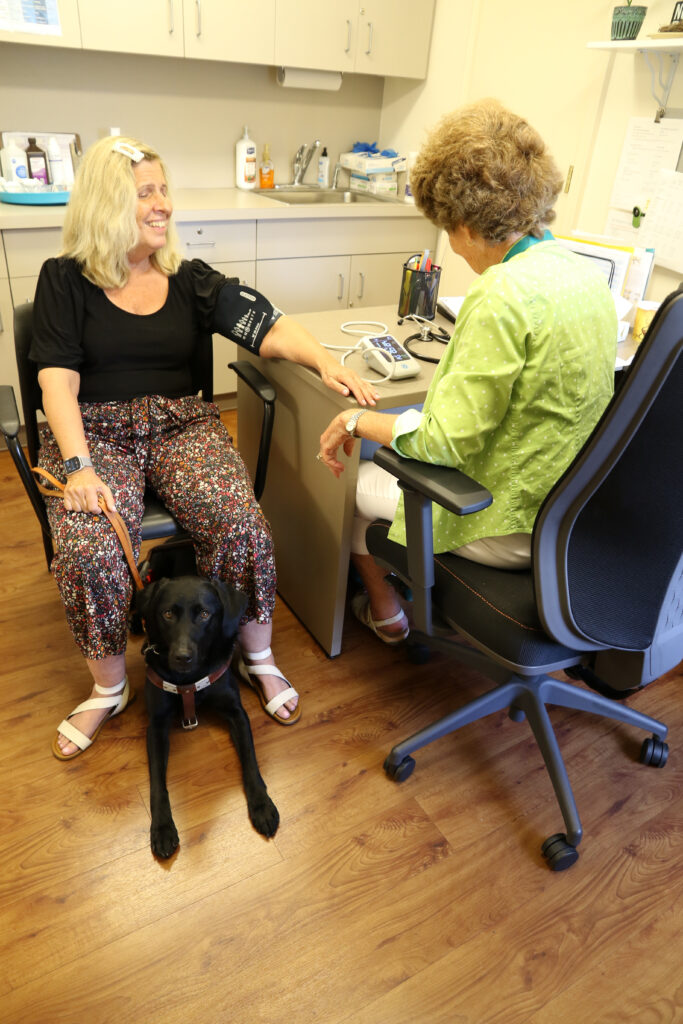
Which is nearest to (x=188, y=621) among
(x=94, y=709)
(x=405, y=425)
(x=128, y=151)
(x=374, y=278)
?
(x=94, y=709)

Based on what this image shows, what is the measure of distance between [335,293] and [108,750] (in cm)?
230

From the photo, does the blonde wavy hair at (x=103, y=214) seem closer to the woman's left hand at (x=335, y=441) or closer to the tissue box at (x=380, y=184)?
the woman's left hand at (x=335, y=441)

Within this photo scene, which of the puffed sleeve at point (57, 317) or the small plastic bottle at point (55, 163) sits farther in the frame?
the small plastic bottle at point (55, 163)

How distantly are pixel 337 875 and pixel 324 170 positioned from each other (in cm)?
315

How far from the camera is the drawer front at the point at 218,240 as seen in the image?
2707 millimetres

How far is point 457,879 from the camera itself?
135cm

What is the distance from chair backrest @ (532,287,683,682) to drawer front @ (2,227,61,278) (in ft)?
6.96

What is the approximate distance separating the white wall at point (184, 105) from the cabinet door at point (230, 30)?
306 millimetres

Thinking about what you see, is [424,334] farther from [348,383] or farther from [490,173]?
[490,173]

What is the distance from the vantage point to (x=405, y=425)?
3.91 feet

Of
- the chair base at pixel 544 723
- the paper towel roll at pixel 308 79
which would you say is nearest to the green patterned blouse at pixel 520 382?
the chair base at pixel 544 723

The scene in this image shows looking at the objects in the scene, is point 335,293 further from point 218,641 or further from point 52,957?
point 52,957

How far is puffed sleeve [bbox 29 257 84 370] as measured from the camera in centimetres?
156

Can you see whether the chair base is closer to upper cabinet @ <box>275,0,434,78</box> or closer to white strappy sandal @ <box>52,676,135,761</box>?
white strappy sandal @ <box>52,676,135,761</box>
